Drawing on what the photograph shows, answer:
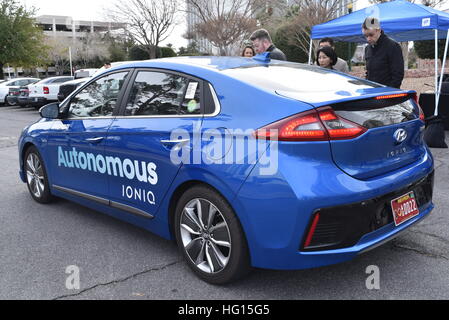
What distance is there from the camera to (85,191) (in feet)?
13.1

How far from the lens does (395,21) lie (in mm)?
8398

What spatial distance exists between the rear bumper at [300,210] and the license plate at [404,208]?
13cm

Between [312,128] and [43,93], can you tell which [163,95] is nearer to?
[312,128]

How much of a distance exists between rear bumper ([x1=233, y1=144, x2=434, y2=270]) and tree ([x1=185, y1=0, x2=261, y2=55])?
25.2m

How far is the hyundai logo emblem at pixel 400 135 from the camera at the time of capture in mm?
2801

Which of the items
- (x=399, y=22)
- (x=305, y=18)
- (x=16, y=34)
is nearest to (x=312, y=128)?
(x=399, y=22)

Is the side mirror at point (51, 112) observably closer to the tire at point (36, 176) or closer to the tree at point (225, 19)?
the tire at point (36, 176)

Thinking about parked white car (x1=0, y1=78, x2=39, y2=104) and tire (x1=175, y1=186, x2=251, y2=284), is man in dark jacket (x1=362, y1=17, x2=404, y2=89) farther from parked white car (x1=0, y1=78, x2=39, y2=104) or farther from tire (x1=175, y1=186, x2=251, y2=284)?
parked white car (x1=0, y1=78, x2=39, y2=104)

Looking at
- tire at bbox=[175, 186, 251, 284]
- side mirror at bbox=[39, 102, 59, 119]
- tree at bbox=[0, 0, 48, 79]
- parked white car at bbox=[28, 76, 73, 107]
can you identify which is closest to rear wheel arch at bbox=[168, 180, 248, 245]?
tire at bbox=[175, 186, 251, 284]

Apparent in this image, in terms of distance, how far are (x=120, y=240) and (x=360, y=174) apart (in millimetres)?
2165

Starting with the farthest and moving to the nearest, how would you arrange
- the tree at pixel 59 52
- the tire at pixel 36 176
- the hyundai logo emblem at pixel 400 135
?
the tree at pixel 59 52 → the tire at pixel 36 176 → the hyundai logo emblem at pixel 400 135

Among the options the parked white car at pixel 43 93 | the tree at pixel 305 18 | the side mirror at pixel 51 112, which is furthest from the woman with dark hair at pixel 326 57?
the tree at pixel 305 18
